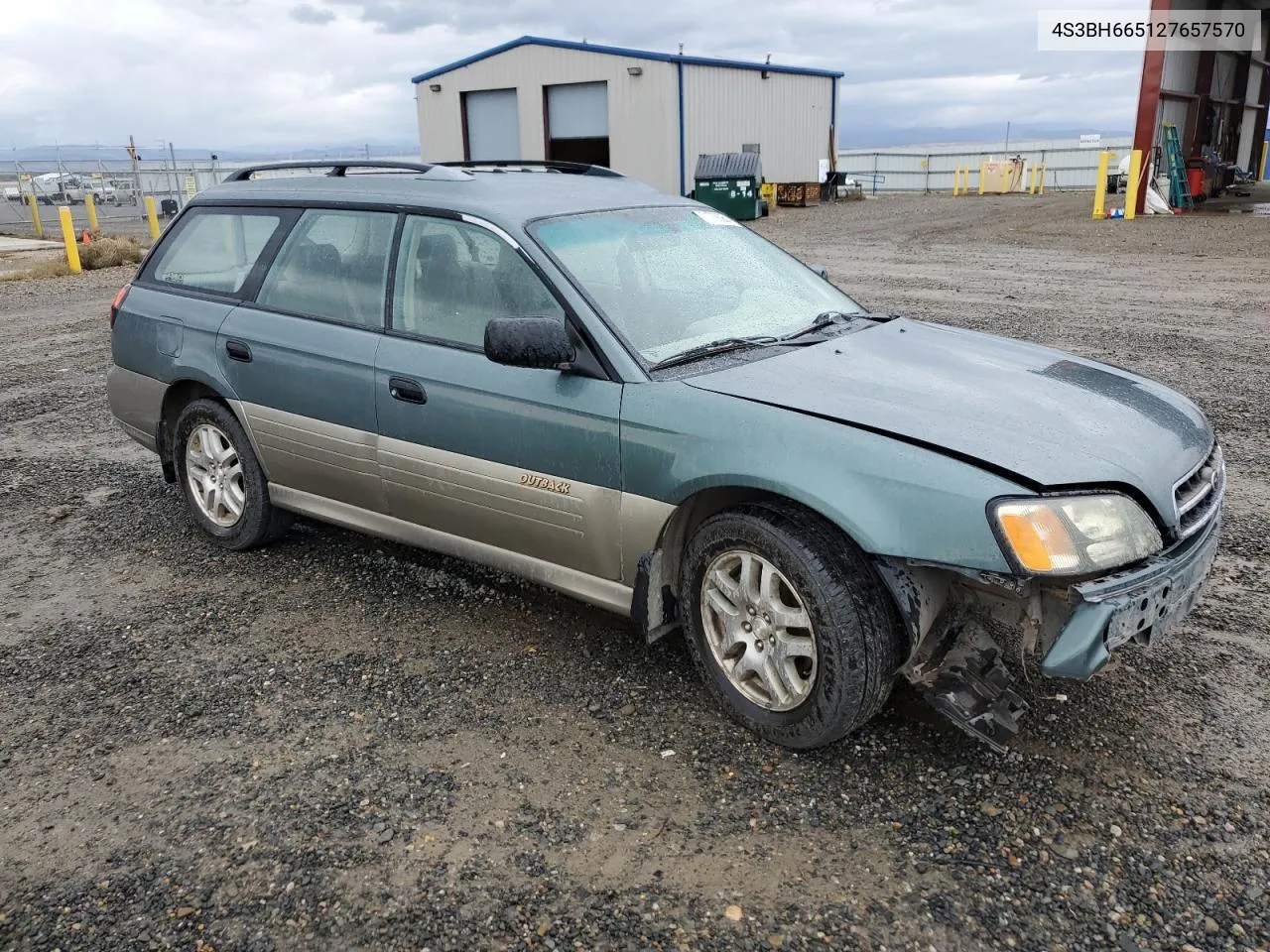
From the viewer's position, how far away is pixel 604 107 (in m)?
29.0

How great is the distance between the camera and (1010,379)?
3.45 metres

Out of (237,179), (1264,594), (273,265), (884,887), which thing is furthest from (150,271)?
(1264,594)

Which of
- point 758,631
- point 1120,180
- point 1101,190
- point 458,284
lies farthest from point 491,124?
point 758,631

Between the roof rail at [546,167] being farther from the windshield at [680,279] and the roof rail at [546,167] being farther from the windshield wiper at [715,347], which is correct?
the windshield wiper at [715,347]

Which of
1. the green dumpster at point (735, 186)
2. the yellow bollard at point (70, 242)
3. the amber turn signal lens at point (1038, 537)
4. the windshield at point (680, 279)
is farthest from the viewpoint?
the green dumpster at point (735, 186)

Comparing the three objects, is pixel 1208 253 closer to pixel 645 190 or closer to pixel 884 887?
pixel 645 190

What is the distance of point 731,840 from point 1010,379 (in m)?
1.78

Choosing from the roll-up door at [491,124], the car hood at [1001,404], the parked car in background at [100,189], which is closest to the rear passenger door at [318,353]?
the car hood at [1001,404]

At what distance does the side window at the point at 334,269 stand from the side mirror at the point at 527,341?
919mm

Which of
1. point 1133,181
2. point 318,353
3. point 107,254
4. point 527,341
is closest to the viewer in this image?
point 527,341

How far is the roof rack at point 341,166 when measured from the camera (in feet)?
14.3

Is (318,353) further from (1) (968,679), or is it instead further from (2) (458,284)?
(1) (968,679)

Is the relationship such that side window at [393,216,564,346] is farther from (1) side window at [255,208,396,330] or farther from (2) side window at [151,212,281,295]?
(2) side window at [151,212,281,295]

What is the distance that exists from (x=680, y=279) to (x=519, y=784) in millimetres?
1928
